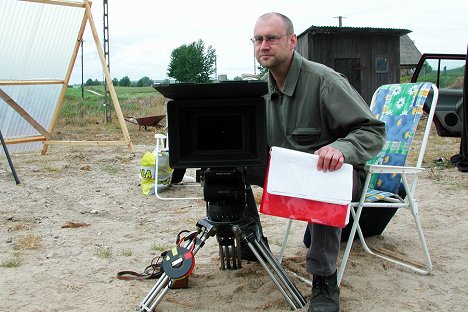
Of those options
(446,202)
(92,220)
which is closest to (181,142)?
(92,220)

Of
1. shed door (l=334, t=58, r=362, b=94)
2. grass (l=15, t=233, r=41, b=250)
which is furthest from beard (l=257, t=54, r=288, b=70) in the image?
shed door (l=334, t=58, r=362, b=94)

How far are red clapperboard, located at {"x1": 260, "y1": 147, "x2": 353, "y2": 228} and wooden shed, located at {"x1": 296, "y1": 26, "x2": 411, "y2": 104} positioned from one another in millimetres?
16338

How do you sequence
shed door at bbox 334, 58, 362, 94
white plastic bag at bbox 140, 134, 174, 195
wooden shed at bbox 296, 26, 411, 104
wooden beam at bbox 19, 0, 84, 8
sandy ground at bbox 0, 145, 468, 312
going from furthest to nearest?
shed door at bbox 334, 58, 362, 94, wooden shed at bbox 296, 26, 411, 104, wooden beam at bbox 19, 0, 84, 8, white plastic bag at bbox 140, 134, 174, 195, sandy ground at bbox 0, 145, 468, 312

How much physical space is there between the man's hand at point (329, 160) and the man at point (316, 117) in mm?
58

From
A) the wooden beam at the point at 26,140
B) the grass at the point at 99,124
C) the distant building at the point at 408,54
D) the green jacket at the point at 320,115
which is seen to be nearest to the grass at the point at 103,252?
the green jacket at the point at 320,115

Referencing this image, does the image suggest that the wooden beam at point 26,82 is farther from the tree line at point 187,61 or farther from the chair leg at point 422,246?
the tree line at point 187,61

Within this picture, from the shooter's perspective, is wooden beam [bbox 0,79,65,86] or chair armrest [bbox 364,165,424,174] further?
wooden beam [bbox 0,79,65,86]

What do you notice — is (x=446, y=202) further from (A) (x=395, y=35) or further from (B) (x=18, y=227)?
(A) (x=395, y=35)

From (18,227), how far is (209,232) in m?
2.47

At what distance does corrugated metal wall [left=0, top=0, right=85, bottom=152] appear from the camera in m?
8.05

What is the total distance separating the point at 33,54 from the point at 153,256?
19.4 ft

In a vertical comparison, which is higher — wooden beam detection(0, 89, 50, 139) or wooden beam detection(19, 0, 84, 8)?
wooden beam detection(19, 0, 84, 8)

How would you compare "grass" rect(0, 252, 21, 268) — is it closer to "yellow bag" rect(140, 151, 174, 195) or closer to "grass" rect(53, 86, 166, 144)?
"yellow bag" rect(140, 151, 174, 195)

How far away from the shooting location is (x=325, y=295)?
258 centimetres
